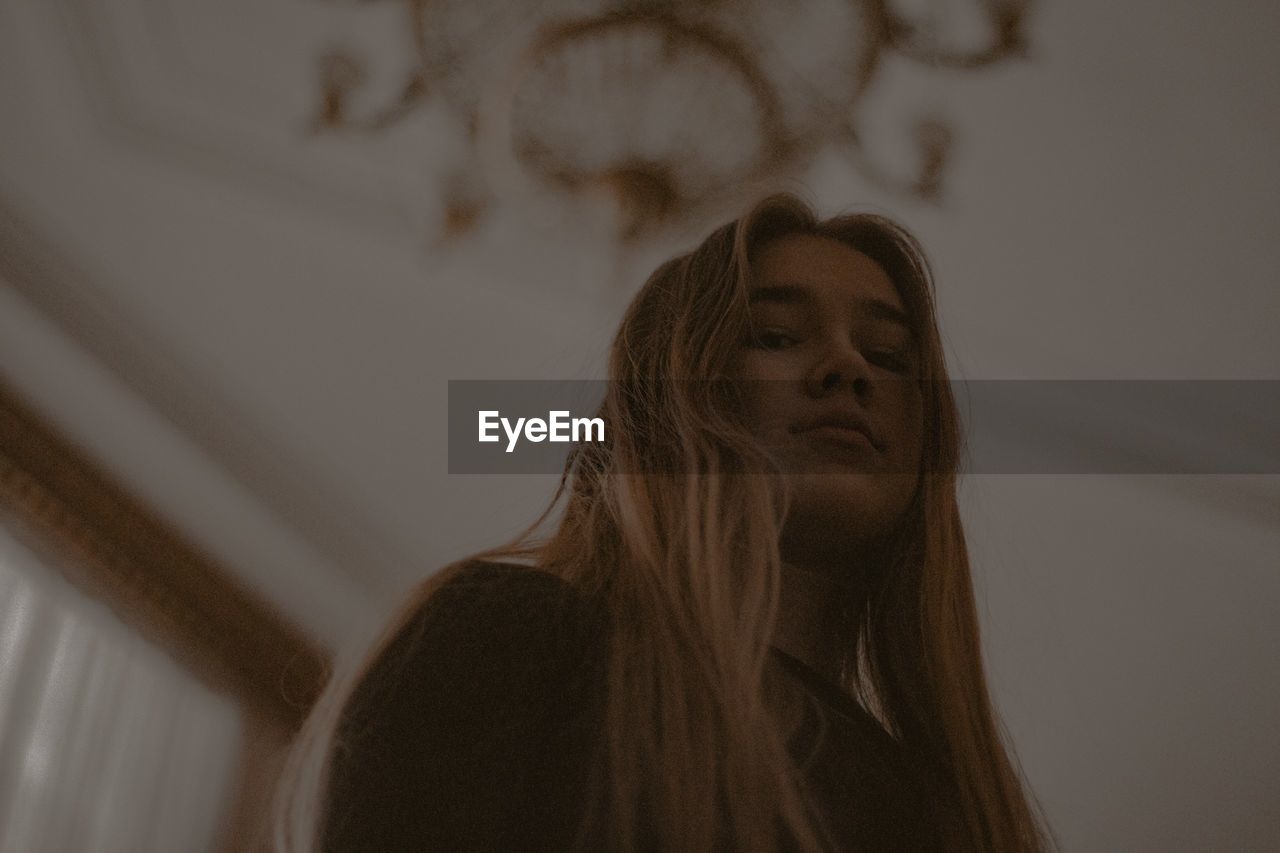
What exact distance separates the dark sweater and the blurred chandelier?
2.92 feet

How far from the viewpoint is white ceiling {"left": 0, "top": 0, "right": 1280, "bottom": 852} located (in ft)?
5.43

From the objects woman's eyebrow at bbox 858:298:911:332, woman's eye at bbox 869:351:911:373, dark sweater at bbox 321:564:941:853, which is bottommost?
dark sweater at bbox 321:564:941:853

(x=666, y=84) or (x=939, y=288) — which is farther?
(x=939, y=288)

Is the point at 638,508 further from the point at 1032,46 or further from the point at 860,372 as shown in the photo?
the point at 1032,46

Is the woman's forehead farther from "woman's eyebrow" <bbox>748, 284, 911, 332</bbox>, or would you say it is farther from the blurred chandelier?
the blurred chandelier

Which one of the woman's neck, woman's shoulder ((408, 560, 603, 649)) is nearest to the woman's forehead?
the woman's neck

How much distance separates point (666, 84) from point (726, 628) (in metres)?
0.88

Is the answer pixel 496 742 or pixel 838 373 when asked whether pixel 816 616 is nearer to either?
pixel 838 373

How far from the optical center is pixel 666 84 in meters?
1.53

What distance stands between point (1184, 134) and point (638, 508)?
4.27ft

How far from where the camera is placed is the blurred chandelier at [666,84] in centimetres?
154

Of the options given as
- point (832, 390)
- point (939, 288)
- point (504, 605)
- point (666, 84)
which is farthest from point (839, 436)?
point (939, 288)

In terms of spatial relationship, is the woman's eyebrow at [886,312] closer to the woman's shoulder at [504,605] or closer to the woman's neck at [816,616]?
the woman's neck at [816,616]

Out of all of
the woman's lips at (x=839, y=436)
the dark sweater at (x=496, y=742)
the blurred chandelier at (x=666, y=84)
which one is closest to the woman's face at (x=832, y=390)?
the woman's lips at (x=839, y=436)
